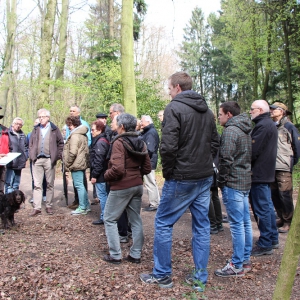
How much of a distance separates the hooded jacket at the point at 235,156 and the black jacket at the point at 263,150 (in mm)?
557

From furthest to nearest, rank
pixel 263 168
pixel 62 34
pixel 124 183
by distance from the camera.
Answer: pixel 62 34 → pixel 263 168 → pixel 124 183

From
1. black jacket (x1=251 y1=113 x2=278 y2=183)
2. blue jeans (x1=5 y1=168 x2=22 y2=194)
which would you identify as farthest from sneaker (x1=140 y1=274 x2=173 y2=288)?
blue jeans (x1=5 y1=168 x2=22 y2=194)

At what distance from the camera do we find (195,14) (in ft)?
125

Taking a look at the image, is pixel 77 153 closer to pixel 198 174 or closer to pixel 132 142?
pixel 132 142

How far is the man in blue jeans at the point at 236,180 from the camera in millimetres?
4227

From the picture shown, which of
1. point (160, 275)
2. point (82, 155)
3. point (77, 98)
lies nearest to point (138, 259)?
point (160, 275)

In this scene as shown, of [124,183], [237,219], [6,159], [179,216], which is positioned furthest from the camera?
[6,159]

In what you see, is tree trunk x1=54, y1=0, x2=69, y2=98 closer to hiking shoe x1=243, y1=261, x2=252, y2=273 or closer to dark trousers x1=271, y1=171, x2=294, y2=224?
dark trousers x1=271, y1=171, x2=294, y2=224

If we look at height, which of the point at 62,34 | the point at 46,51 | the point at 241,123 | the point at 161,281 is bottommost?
the point at 161,281

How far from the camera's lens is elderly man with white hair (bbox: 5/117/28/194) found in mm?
8242

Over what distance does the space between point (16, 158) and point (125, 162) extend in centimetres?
472

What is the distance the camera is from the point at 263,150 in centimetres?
486

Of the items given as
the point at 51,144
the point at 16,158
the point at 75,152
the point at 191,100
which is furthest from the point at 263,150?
the point at 16,158

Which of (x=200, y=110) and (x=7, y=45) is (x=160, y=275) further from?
(x=7, y=45)
